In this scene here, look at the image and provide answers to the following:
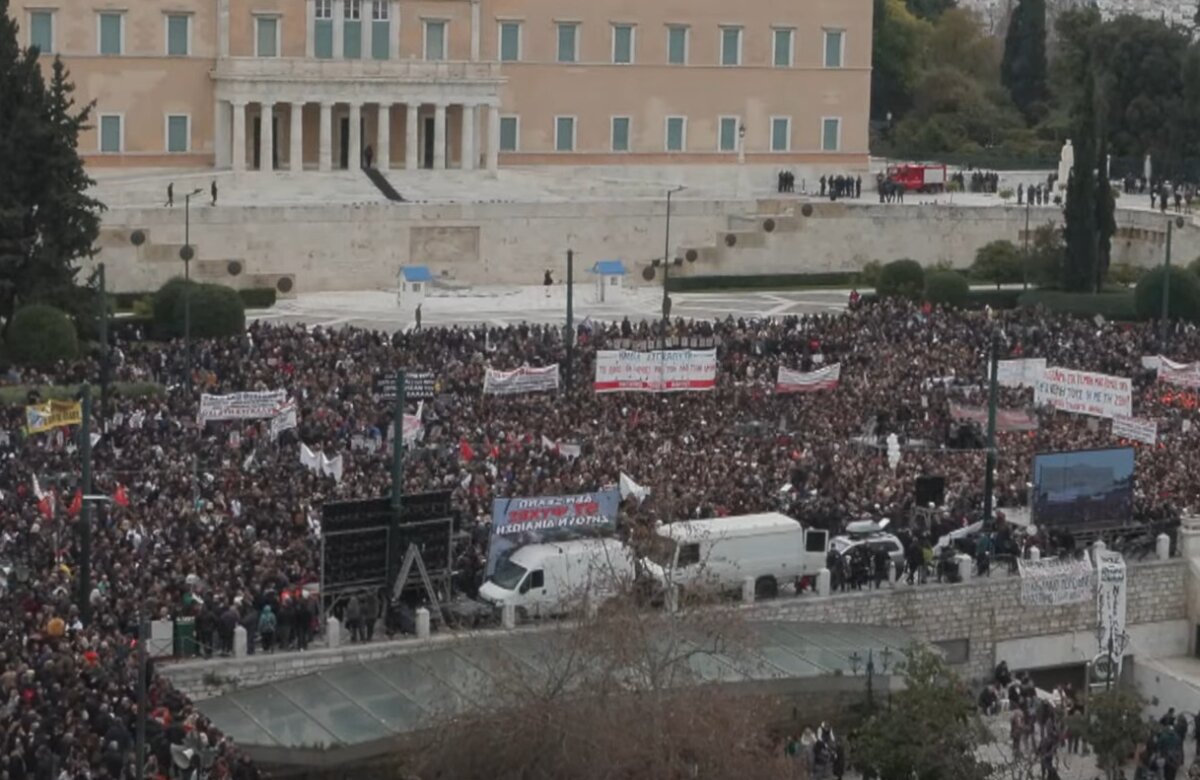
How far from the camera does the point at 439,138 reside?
243 feet

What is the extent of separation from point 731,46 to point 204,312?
29181mm

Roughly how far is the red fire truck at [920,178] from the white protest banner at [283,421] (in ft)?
133

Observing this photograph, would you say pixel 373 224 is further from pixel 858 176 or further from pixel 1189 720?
pixel 1189 720

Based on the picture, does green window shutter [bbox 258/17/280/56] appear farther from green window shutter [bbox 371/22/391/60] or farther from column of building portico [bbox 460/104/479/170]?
column of building portico [bbox 460/104/479/170]

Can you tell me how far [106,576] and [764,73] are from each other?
4936 centimetres

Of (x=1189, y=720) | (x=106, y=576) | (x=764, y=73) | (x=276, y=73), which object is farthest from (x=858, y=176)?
(x=106, y=576)

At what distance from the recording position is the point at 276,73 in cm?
7181

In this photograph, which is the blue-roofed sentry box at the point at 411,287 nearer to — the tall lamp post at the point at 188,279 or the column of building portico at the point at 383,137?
the tall lamp post at the point at 188,279

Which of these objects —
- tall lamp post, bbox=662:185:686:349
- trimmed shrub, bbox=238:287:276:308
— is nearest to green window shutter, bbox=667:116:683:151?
tall lamp post, bbox=662:185:686:349

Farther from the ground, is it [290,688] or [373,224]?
[373,224]

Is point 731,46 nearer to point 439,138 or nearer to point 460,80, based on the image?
point 460,80

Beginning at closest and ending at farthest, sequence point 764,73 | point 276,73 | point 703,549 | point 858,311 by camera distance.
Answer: point 703,549 < point 858,311 < point 276,73 < point 764,73

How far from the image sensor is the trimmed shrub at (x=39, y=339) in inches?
1976

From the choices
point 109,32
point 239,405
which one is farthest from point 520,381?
point 109,32
